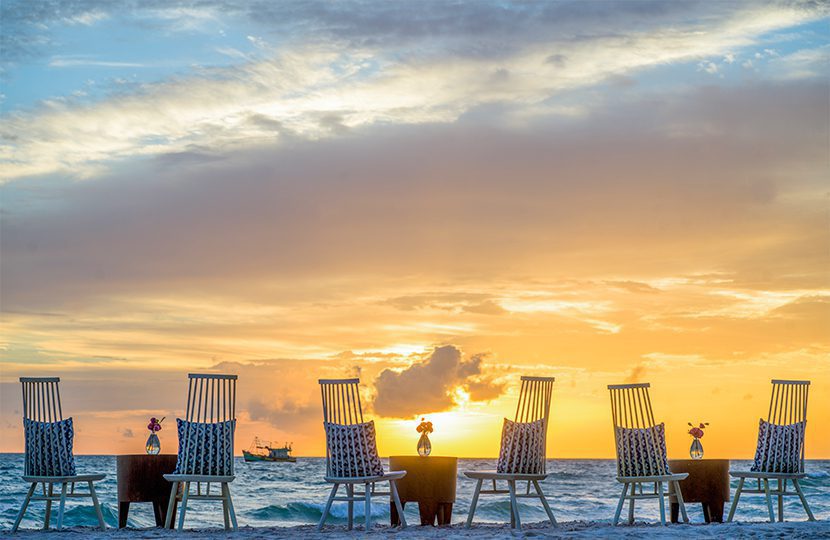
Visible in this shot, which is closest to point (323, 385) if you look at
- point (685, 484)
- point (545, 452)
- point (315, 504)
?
point (545, 452)

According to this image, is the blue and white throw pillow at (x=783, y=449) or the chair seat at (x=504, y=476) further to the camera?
the blue and white throw pillow at (x=783, y=449)

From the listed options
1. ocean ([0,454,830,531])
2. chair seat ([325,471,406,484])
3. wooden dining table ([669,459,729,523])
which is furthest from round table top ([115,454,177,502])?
ocean ([0,454,830,531])

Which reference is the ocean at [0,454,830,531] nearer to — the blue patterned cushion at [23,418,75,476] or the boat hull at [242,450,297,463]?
the blue patterned cushion at [23,418,75,476]

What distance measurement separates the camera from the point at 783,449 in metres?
10.2

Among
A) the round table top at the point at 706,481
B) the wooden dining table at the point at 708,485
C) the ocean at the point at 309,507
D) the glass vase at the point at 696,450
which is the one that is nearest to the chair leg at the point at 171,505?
the wooden dining table at the point at 708,485

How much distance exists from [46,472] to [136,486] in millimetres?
948

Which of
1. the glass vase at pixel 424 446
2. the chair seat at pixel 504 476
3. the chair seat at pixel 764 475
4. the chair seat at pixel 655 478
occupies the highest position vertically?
the glass vase at pixel 424 446

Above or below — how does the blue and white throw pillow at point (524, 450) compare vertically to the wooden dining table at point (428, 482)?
above

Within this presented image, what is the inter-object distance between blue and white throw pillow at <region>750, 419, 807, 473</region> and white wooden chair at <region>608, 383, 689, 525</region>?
110 centimetres

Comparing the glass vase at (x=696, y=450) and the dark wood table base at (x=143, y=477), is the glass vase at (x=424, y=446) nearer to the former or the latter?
the dark wood table base at (x=143, y=477)

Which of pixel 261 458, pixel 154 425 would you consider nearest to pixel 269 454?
pixel 261 458

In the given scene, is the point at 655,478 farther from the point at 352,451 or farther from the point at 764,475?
the point at 352,451

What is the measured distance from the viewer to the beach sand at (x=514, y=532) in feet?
26.9

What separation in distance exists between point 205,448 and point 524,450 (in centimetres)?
312
